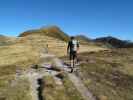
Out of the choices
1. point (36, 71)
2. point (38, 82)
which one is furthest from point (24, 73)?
point (38, 82)

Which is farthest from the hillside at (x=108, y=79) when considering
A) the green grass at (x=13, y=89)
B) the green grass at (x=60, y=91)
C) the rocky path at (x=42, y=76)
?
the green grass at (x=13, y=89)

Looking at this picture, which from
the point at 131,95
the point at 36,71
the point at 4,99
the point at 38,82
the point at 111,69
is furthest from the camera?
the point at 111,69

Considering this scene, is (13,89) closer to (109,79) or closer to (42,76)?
(42,76)

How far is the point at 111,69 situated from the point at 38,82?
43.6 feet

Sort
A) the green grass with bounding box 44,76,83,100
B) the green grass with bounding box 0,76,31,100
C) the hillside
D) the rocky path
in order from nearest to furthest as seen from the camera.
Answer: the green grass with bounding box 44,76,83,100 → the green grass with bounding box 0,76,31,100 → the rocky path → the hillside

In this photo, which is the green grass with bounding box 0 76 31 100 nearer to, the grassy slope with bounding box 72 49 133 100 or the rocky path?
the rocky path

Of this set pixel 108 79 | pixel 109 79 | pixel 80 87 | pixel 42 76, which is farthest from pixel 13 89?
pixel 109 79

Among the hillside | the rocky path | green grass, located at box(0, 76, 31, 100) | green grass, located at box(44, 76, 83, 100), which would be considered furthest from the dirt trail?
green grass, located at box(0, 76, 31, 100)

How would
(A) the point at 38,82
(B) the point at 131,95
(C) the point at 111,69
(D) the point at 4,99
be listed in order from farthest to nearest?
1. (C) the point at 111,69
2. (A) the point at 38,82
3. (B) the point at 131,95
4. (D) the point at 4,99

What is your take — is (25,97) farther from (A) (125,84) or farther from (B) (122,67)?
(B) (122,67)

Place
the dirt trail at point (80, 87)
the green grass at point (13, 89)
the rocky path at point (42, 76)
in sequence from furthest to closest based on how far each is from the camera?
the rocky path at point (42, 76), the dirt trail at point (80, 87), the green grass at point (13, 89)

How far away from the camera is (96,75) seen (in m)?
37.8

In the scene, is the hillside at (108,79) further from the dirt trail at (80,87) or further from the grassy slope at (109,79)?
the dirt trail at (80,87)

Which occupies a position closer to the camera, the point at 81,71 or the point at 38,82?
the point at 38,82
